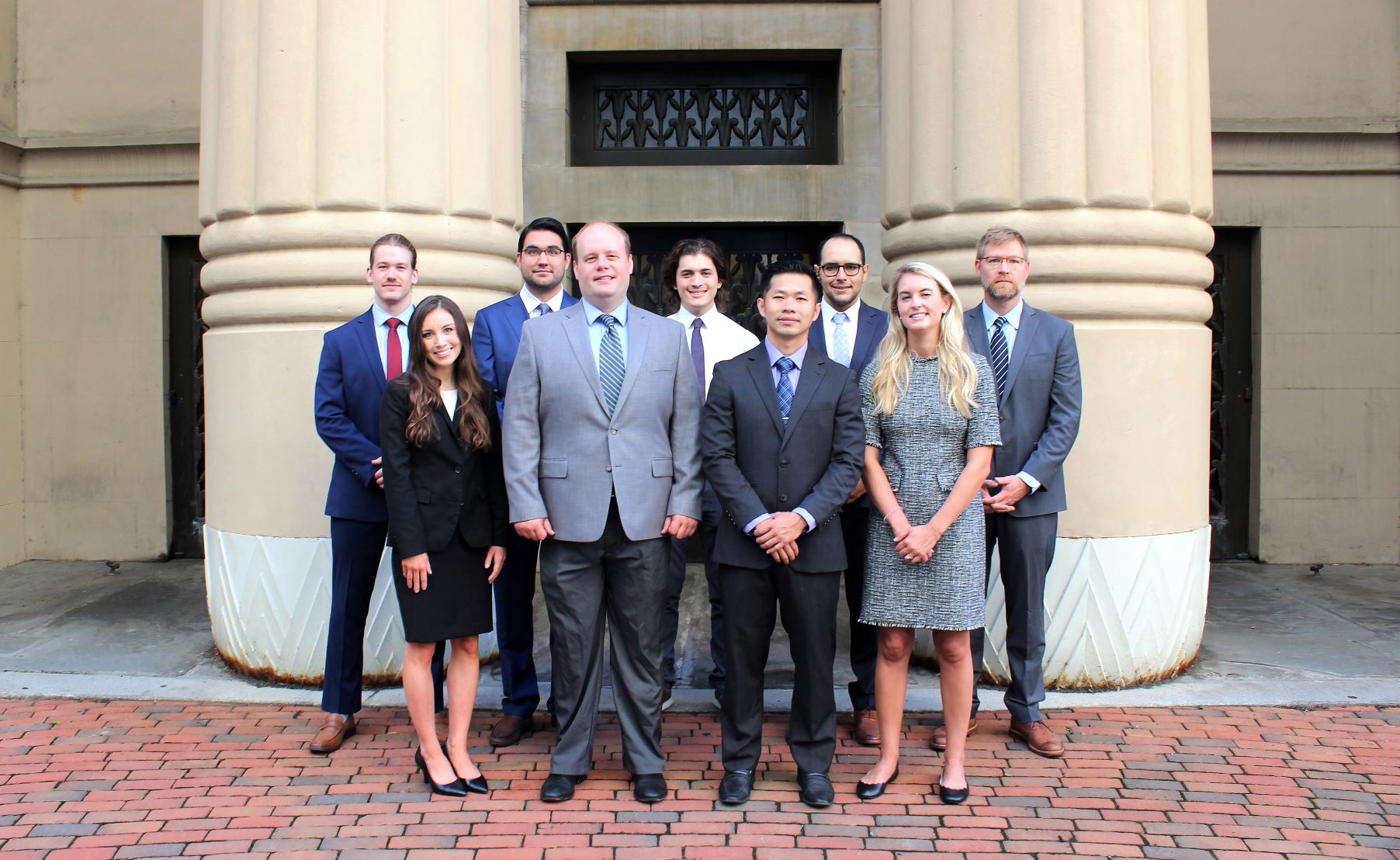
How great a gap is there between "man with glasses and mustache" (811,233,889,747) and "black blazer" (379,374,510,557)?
1537 millimetres

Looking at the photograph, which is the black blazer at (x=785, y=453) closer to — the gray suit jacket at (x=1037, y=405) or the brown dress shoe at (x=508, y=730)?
the gray suit jacket at (x=1037, y=405)

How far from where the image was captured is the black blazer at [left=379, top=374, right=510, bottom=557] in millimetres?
4121

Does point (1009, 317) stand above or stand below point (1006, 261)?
below

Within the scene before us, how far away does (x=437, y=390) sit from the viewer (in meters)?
4.17

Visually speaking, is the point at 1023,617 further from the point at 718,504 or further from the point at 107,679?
the point at 107,679

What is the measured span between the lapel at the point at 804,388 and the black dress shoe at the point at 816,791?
1.21 meters

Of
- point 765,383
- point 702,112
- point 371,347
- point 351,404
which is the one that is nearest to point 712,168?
point 702,112

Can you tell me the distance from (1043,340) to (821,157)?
14.1 ft

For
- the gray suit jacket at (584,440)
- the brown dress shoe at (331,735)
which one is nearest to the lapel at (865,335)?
the gray suit jacket at (584,440)

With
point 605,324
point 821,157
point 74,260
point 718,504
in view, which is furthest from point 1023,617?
point 74,260

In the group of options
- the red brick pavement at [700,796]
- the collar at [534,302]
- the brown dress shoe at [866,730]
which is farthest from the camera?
the collar at [534,302]

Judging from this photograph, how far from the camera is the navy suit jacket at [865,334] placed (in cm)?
483

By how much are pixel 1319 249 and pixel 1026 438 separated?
16.1 feet

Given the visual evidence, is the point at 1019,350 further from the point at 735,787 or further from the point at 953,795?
the point at 735,787
